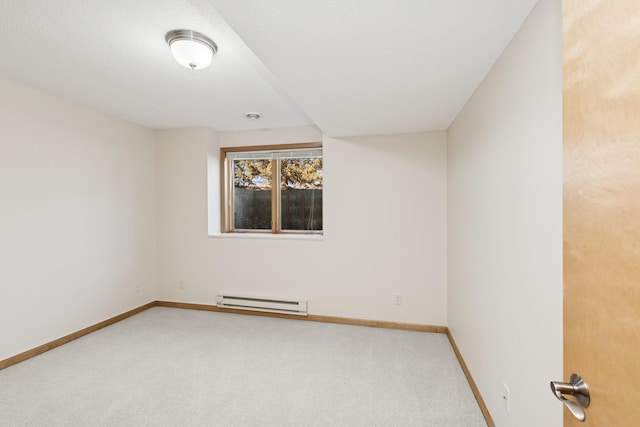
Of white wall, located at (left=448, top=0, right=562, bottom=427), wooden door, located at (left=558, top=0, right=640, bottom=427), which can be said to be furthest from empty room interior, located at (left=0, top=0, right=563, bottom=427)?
wooden door, located at (left=558, top=0, right=640, bottom=427)

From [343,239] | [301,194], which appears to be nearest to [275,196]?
[301,194]

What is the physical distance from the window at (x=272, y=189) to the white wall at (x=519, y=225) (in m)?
1.98

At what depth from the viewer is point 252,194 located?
405cm

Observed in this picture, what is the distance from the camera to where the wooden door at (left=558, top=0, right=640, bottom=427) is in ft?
1.73

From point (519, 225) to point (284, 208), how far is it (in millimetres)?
2923

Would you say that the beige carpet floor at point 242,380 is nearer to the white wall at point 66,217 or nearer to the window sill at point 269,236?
the white wall at point 66,217

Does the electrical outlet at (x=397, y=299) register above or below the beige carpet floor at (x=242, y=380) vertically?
above

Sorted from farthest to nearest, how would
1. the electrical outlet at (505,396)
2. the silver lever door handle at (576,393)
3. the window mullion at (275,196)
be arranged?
1. the window mullion at (275,196)
2. the electrical outlet at (505,396)
3. the silver lever door handle at (576,393)

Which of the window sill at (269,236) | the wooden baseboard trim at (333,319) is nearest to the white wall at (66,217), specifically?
the wooden baseboard trim at (333,319)

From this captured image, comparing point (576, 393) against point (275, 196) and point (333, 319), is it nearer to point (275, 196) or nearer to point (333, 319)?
point (333, 319)

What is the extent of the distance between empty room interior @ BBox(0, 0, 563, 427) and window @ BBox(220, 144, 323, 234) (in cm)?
3

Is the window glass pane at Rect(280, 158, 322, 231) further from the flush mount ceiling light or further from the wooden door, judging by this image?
the wooden door

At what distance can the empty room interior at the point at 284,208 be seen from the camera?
1.29 metres

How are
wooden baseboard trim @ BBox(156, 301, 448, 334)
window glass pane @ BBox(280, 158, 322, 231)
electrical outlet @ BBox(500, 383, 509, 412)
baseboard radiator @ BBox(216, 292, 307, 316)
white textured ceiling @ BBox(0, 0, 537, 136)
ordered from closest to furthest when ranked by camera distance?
1. white textured ceiling @ BBox(0, 0, 537, 136)
2. electrical outlet @ BBox(500, 383, 509, 412)
3. wooden baseboard trim @ BBox(156, 301, 448, 334)
4. baseboard radiator @ BBox(216, 292, 307, 316)
5. window glass pane @ BBox(280, 158, 322, 231)
